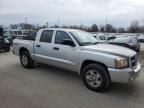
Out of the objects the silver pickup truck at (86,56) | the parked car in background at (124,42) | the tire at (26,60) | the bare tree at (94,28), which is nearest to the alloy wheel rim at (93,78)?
the silver pickup truck at (86,56)

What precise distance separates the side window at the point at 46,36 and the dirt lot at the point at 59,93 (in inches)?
51.6

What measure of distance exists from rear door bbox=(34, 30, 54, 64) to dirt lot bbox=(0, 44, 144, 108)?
2.21ft

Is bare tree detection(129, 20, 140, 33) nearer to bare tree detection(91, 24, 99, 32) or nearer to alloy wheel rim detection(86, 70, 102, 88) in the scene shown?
bare tree detection(91, 24, 99, 32)

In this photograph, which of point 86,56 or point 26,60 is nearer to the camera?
point 86,56

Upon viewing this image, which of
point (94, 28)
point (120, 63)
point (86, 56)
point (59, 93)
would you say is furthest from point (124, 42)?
point (94, 28)

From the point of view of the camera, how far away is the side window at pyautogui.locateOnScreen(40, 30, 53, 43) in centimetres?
671

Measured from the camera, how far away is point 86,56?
5.38 meters

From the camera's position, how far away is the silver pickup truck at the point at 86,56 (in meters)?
4.86

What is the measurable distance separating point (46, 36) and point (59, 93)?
2603 millimetres

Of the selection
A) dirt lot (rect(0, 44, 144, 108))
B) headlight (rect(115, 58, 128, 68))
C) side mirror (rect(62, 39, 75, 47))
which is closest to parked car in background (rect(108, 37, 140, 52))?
dirt lot (rect(0, 44, 144, 108))

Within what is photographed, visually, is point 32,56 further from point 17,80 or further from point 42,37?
point 17,80

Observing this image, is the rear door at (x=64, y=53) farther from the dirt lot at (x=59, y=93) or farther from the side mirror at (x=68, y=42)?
the dirt lot at (x=59, y=93)

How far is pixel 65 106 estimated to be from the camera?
13.9ft

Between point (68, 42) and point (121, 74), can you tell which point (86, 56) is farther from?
point (121, 74)
